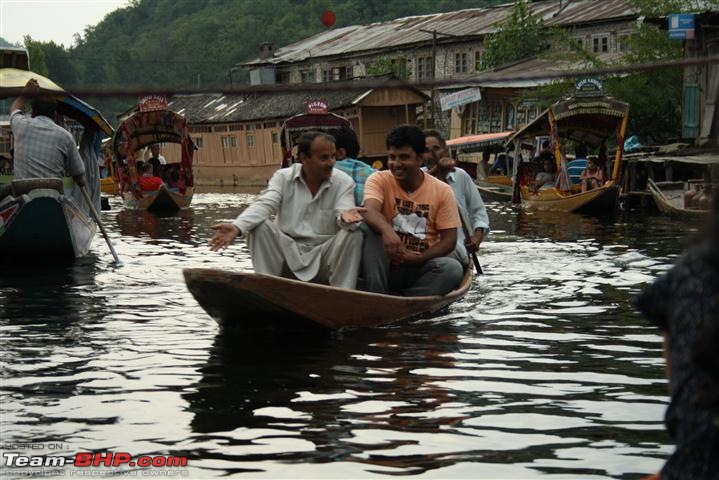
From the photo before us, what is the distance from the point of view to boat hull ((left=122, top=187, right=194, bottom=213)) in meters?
24.5

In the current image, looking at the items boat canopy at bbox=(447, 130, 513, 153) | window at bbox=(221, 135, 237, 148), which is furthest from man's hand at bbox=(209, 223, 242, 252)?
window at bbox=(221, 135, 237, 148)

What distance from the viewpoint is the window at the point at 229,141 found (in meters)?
49.5

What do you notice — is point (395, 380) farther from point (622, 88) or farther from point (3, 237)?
point (622, 88)

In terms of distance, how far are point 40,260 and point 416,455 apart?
8.71 meters

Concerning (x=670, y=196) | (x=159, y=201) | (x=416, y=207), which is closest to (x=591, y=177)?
(x=670, y=196)

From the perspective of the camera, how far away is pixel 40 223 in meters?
11.9

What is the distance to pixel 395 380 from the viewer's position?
245 inches

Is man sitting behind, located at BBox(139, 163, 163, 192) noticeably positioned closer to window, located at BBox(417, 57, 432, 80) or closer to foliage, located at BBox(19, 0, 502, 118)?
window, located at BBox(417, 57, 432, 80)

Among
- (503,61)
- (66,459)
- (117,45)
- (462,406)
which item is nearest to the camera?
(66,459)

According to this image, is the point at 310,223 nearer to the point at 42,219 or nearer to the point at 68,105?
the point at 42,219

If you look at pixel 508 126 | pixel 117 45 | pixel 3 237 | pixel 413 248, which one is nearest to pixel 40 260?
pixel 3 237

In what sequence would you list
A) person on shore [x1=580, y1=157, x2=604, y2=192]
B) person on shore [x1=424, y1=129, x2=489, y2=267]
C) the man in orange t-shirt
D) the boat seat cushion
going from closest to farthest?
the man in orange t-shirt, person on shore [x1=424, y1=129, x2=489, y2=267], the boat seat cushion, person on shore [x1=580, y1=157, x2=604, y2=192]

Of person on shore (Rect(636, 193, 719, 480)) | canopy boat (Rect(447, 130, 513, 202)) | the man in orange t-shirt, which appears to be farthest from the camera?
canopy boat (Rect(447, 130, 513, 202))

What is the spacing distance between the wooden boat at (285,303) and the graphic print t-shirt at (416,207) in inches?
18.0
